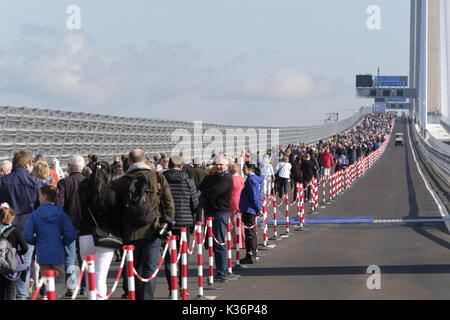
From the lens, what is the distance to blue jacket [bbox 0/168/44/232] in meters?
12.6

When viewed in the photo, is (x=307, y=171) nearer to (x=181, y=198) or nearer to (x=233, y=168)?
(x=233, y=168)

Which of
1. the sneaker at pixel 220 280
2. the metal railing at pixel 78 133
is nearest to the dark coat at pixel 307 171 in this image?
the metal railing at pixel 78 133

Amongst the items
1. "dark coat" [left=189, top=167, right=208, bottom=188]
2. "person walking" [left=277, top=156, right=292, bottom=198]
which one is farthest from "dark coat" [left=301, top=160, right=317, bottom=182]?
"dark coat" [left=189, top=167, right=208, bottom=188]

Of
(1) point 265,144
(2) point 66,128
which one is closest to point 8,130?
(2) point 66,128

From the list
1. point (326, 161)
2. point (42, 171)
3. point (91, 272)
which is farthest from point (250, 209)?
point (326, 161)

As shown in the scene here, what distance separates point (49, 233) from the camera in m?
10.9

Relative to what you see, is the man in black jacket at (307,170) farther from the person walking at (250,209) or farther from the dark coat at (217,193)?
the dark coat at (217,193)

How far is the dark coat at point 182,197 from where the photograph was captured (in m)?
12.9

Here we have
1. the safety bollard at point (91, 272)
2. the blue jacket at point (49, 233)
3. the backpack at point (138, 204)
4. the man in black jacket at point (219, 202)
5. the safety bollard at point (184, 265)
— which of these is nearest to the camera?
the safety bollard at point (91, 272)

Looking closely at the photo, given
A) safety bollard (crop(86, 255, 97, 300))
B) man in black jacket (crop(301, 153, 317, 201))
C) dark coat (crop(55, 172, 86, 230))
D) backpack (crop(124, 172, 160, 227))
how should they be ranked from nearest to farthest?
safety bollard (crop(86, 255, 97, 300)), backpack (crop(124, 172, 160, 227)), dark coat (crop(55, 172, 86, 230)), man in black jacket (crop(301, 153, 317, 201))

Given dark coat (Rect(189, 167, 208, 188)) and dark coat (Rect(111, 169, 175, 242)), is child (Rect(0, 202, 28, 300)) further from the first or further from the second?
dark coat (Rect(189, 167, 208, 188))

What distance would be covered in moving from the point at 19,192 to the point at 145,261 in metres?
2.64

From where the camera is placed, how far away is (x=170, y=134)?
36.8 m

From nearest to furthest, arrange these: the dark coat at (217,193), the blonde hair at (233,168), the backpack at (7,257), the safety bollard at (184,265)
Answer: the backpack at (7,257) → the safety bollard at (184,265) → the dark coat at (217,193) → the blonde hair at (233,168)
